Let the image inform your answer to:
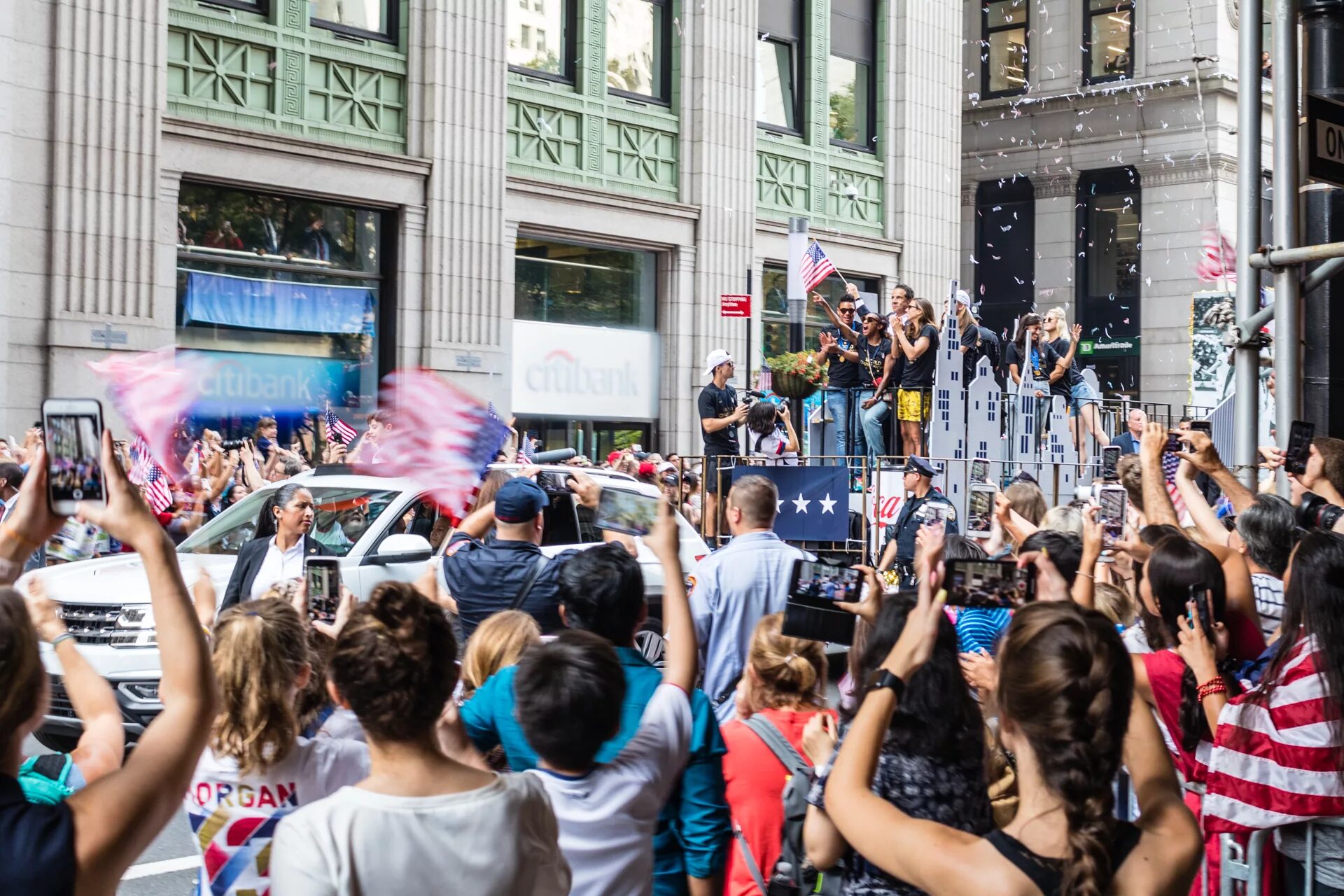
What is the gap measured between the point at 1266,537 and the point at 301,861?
3.99 m

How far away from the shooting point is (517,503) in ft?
20.3

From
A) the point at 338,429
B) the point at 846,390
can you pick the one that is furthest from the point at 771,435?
the point at 338,429

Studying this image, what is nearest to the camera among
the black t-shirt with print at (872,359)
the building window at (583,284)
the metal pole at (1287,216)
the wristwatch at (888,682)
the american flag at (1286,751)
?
the wristwatch at (888,682)

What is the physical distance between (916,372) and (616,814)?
493 inches

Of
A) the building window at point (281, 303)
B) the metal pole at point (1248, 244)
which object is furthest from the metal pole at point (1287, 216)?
the building window at point (281, 303)

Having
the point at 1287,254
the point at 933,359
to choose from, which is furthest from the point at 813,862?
the point at 933,359

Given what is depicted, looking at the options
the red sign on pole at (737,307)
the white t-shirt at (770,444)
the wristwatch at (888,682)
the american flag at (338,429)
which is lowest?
the wristwatch at (888,682)

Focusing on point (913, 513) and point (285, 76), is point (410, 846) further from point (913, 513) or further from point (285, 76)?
point (285, 76)

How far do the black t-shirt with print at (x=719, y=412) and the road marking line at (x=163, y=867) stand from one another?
30.1 feet

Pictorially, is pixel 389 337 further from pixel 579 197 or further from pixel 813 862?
pixel 813 862

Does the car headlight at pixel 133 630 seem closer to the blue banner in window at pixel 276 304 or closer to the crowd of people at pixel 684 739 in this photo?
A: the crowd of people at pixel 684 739

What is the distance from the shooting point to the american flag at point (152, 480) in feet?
36.7

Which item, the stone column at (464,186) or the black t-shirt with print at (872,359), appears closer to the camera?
the black t-shirt with print at (872,359)

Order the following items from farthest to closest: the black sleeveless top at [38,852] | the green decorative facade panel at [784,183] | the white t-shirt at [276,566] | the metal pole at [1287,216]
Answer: the green decorative facade panel at [784,183], the white t-shirt at [276,566], the metal pole at [1287,216], the black sleeveless top at [38,852]
